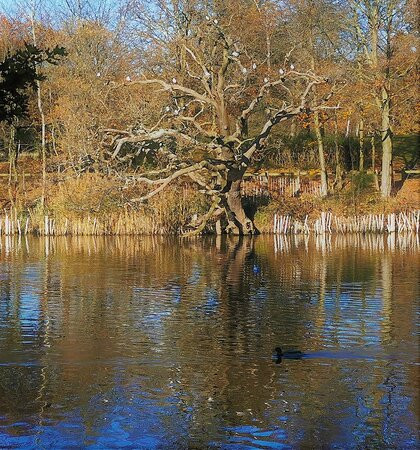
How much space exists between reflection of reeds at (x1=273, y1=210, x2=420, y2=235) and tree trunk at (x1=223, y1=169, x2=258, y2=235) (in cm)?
132

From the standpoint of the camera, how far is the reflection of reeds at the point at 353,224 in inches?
1355

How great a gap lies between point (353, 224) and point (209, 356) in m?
22.5

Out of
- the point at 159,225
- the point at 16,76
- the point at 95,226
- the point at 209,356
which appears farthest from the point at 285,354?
the point at 95,226

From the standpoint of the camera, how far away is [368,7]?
3606cm

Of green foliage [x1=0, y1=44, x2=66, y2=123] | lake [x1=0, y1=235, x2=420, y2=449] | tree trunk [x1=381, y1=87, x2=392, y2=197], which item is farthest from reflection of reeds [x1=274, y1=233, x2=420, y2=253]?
green foliage [x1=0, y1=44, x2=66, y2=123]

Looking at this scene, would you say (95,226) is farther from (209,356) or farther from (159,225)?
(209,356)

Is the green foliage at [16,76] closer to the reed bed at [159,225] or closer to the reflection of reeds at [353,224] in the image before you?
the reed bed at [159,225]

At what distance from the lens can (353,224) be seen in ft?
114

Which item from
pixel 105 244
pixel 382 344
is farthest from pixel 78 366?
pixel 105 244

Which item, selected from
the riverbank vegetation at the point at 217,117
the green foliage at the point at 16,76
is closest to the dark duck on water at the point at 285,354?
the green foliage at the point at 16,76

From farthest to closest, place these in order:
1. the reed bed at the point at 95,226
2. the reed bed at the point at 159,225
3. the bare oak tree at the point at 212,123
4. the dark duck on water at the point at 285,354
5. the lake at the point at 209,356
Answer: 1. the reed bed at the point at 95,226
2. the reed bed at the point at 159,225
3. the bare oak tree at the point at 212,123
4. the dark duck on water at the point at 285,354
5. the lake at the point at 209,356

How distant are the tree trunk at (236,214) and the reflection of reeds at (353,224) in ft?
4.32

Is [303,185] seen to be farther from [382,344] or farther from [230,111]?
[382,344]

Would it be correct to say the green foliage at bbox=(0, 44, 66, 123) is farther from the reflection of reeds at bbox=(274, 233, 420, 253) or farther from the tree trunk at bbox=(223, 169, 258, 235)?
A: the tree trunk at bbox=(223, 169, 258, 235)
